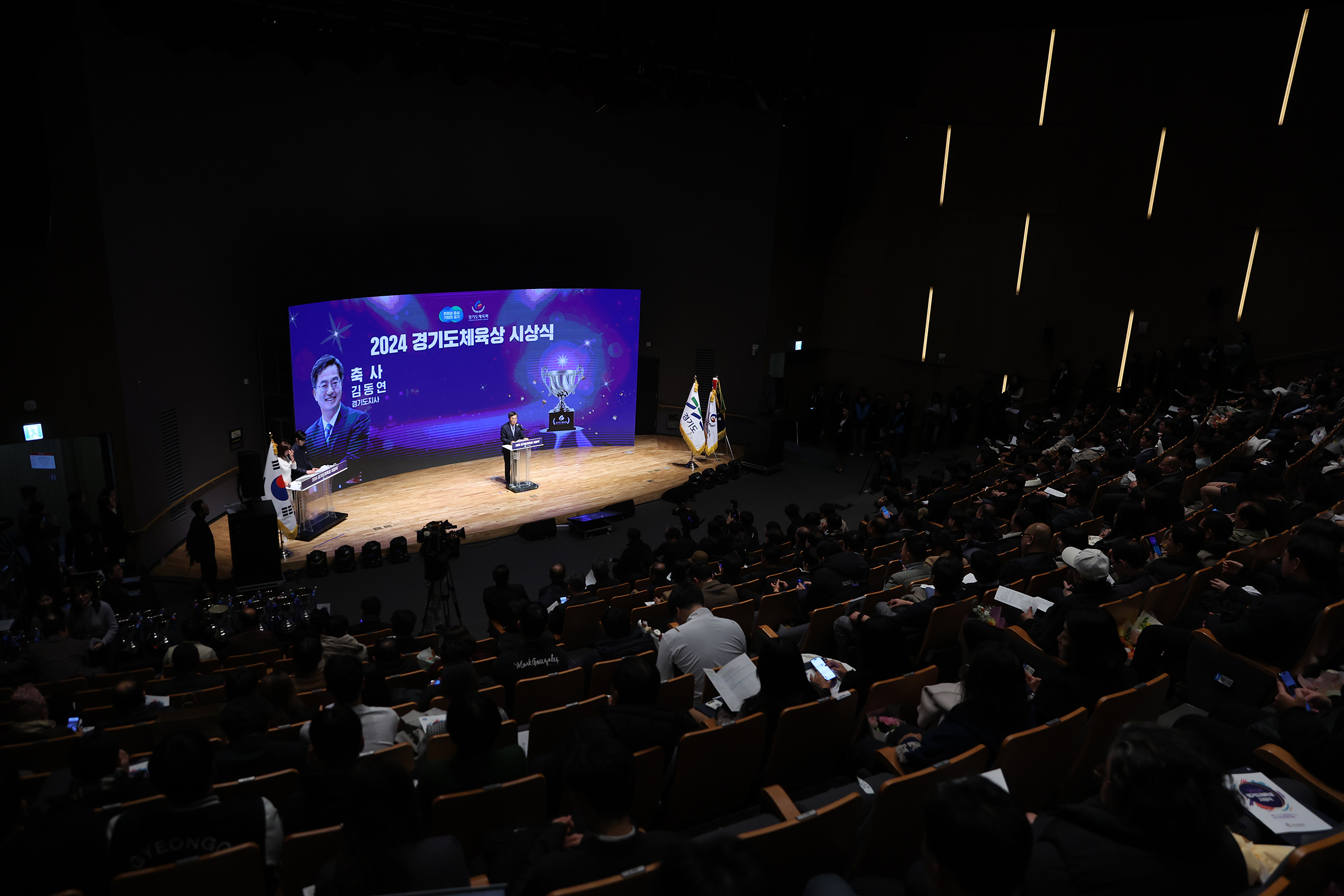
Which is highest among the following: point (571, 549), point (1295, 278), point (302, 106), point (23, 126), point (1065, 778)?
point (302, 106)

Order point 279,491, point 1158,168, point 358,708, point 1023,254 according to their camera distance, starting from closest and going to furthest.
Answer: point 358,708, point 279,491, point 1158,168, point 1023,254

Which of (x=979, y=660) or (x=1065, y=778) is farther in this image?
(x=1065, y=778)

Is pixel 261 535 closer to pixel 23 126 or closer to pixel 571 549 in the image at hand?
pixel 571 549

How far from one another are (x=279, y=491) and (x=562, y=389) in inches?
231

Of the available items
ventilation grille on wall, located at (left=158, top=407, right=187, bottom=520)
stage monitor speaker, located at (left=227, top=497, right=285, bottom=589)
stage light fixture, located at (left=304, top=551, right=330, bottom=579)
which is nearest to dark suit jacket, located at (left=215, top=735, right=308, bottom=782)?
stage monitor speaker, located at (left=227, top=497, right=285, bottom=589)

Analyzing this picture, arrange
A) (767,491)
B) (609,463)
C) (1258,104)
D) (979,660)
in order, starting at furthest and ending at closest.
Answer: (609,463) → (767,491) → (1258,104) → (979,660)

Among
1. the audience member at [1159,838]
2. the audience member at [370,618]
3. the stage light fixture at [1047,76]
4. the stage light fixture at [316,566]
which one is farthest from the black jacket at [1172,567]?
the stage light fixture at [1047,76]

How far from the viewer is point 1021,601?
4.93 m

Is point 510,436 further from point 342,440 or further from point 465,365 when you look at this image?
point 342,440

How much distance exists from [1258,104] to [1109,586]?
39.3ft

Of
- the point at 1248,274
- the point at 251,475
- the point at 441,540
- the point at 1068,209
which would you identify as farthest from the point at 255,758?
the point at 1068,209

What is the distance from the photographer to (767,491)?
45.4 feet

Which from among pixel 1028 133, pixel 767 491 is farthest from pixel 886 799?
pixel 1028 133

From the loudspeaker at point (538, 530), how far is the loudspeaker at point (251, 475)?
10.5 feet
